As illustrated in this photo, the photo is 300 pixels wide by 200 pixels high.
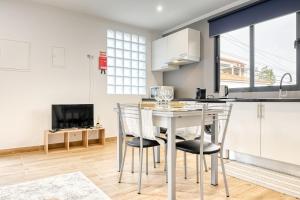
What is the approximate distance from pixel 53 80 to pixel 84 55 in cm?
79

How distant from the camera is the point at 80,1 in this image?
142 inches

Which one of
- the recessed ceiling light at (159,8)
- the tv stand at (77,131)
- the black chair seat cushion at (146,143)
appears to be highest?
the recessed ceiling light at (159,8)

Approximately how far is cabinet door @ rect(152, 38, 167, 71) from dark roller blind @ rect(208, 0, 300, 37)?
1073 mm

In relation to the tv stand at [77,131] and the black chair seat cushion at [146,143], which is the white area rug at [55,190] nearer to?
the black chair seat cushion at [146,143]

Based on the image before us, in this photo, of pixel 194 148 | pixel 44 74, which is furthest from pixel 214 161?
pixel 44 74

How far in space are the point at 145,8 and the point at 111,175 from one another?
2.93 m

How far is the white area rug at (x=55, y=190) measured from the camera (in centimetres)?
192

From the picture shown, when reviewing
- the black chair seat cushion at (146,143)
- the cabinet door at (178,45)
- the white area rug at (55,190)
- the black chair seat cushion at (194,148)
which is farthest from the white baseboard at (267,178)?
the cabinet door at (178,45)

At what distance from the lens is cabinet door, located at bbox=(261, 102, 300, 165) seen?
232 cm

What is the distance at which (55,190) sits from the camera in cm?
207

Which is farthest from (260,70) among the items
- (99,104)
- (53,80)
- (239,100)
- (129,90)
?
(53,80)

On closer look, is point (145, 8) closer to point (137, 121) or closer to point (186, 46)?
point (186, 46)

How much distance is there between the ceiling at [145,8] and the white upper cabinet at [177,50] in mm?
356

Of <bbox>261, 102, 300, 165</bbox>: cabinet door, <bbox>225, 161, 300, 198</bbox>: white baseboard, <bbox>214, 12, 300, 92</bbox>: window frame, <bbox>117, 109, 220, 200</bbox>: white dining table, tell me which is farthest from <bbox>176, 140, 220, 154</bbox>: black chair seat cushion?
<bbox>214, 12, 300, 92</bbox>: window frame
